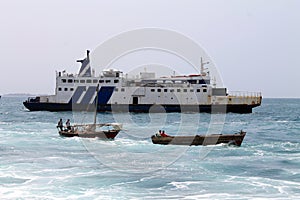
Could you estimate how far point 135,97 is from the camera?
75438 millimetres

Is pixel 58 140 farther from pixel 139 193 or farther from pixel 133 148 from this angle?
pixel 139 193

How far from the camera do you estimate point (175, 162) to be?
26.3 meters

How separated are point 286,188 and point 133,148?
14.6m

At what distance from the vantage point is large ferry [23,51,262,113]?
74875 mm

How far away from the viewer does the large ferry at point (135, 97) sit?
74.9 metres

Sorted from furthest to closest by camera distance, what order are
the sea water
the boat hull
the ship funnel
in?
1. the ship funnel
2. the boat hull
3. the sea water

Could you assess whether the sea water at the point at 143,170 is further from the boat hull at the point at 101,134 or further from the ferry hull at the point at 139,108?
the ferry hull at the point at 139,108

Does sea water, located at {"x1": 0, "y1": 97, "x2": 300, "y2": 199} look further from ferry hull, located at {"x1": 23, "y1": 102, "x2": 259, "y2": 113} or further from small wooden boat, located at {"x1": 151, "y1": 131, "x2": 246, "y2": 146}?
ferry hull, located at {"x1": 23, "y1": 102, "x2": 259, "y2": 113}

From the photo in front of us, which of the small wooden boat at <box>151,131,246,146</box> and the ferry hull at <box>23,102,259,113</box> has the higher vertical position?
the ferry hull at <box>23,102,259,113</box>

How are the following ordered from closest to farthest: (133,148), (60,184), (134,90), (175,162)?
Answer: (60,184) < (175,162) < (133,148) < (134,90)

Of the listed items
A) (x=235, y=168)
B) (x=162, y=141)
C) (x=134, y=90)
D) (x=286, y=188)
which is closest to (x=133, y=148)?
(x=162, y=141)

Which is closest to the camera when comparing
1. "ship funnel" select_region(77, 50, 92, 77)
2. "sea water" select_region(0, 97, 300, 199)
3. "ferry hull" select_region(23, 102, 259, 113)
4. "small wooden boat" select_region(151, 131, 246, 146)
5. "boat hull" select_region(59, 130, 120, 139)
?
"sea water" select_region(0, 97, 300, 199)

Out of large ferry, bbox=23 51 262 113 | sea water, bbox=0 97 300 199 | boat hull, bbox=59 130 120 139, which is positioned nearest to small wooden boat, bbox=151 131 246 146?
sea water, bbox=0 97 300 199

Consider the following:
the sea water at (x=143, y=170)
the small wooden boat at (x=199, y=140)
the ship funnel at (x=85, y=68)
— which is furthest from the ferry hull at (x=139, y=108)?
the small wooden boat at (x=199, y=140)
